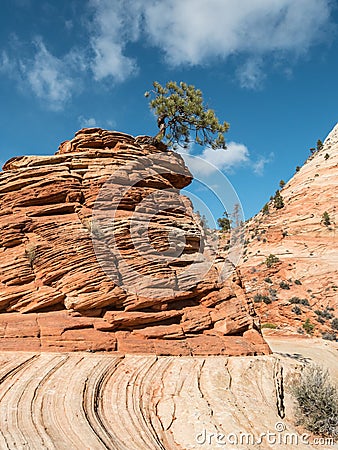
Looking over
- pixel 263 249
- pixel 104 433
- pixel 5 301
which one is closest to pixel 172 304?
pixel 5 301

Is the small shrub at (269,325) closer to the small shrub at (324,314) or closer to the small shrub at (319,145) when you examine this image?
the small shrub at (324,314)

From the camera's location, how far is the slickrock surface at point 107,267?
1217 centimetres

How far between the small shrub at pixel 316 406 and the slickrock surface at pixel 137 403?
0.46 meters

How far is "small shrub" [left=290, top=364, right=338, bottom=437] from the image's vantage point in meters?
10.2

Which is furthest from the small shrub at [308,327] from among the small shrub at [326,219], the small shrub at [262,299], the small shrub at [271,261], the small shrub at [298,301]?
the small shrub at [326,219]

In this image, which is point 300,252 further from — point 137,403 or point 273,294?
point 137,403

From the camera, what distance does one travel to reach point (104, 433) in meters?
7.27

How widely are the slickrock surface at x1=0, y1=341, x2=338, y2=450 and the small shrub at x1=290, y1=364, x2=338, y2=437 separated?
46cm

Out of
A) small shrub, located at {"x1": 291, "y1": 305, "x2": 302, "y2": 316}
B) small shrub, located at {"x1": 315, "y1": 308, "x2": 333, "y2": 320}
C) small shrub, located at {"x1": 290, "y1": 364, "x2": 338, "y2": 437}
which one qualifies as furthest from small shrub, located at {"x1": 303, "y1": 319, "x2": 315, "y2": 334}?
small shrub, located at {"x1": 290, "y1": 364, "x2": 338, "y2": 437}

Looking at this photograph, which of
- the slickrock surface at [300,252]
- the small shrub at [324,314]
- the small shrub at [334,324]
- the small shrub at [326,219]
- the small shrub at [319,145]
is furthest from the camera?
the small shrub at [319,145]

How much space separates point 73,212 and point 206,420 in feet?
30.3

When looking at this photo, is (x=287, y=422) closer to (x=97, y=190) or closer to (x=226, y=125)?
(x=97, y=190)

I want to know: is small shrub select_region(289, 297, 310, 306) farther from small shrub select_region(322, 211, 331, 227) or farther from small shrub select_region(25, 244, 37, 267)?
small shrub select_region(25, 244, 37, 267)

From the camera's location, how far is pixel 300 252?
168 feet
